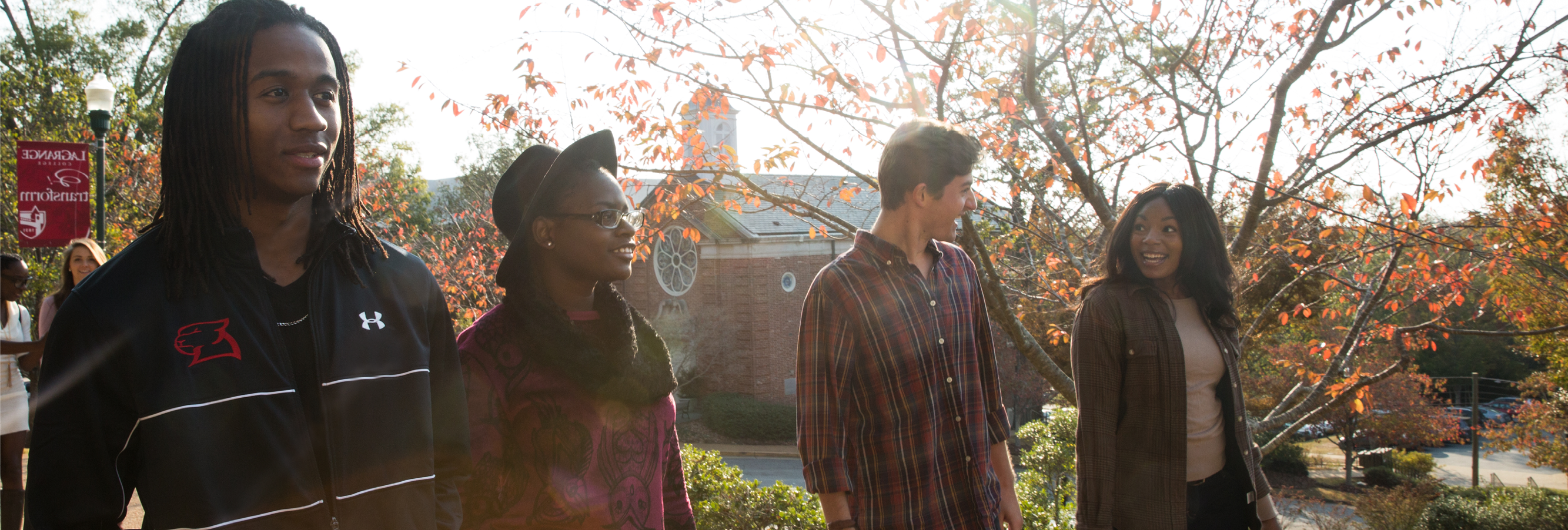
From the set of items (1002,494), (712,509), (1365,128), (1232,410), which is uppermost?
(1365,128)

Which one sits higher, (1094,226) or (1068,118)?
(1068,118)

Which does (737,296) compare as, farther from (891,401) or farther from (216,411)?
(216,411)

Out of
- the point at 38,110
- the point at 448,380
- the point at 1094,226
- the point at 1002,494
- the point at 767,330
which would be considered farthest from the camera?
the point at 767,330

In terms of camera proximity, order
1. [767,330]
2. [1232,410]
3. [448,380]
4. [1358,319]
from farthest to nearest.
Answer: [767,330], [1358,319], [1232,410], [448,380]

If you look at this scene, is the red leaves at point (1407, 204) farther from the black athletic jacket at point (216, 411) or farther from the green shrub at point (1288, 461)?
the green shrub at point (1288, 461)

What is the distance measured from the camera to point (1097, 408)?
9.59 ft

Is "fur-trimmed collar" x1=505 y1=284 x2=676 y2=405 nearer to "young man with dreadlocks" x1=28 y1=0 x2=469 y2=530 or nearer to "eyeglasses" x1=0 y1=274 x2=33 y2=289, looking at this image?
"young man with dreadlocks" x1=28 y1=0 x2=469 y2=530

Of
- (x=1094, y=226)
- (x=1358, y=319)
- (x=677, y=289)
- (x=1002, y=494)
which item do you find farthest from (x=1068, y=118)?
(x=677, y=289)

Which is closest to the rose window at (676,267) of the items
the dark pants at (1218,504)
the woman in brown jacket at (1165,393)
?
the woman in brown jacket at (1165,393)

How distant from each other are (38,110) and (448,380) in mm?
19427

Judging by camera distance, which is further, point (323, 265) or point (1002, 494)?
point (1002, 494)

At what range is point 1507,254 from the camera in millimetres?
4969

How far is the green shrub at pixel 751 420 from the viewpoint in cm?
2155

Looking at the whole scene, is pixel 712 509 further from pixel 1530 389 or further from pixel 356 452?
pixel 1530 389
